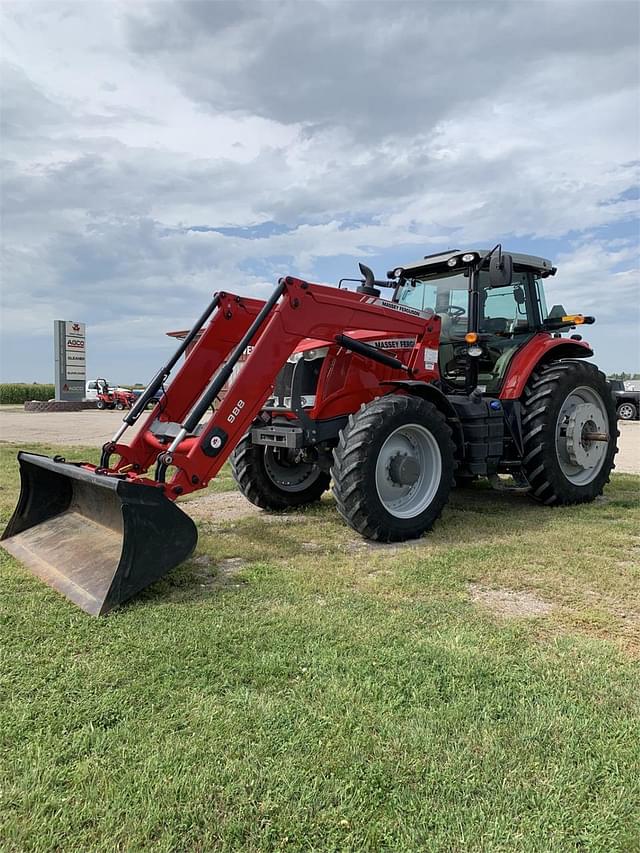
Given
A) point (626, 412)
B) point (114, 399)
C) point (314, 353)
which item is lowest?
point (626, 412)

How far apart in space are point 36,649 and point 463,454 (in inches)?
167

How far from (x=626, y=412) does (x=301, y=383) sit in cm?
2116

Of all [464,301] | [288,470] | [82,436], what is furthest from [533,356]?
[82,436]

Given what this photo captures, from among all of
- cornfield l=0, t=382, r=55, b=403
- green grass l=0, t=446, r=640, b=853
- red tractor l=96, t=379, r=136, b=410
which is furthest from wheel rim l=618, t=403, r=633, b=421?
cornfield l=0, t=382, r=55, b=403

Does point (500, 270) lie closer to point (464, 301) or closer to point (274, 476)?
point (464, 301)

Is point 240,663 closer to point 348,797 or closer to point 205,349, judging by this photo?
point 348,797

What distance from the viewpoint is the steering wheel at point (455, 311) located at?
7.01 metres

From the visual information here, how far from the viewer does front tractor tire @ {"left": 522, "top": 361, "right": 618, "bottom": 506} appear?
666 centimetres

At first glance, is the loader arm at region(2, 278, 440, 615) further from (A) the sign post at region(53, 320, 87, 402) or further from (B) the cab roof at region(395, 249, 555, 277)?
(A) the sign post at region(53, 320, 87, 402)

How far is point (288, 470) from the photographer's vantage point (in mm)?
6703

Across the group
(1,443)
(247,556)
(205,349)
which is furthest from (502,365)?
(1,443)

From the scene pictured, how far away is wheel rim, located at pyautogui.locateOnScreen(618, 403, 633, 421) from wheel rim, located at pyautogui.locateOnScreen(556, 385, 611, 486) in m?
17.9

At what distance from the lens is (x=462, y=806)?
2014mm

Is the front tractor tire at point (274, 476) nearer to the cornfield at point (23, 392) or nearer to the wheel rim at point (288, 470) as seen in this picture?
the wheel rim at point (288, 470)
